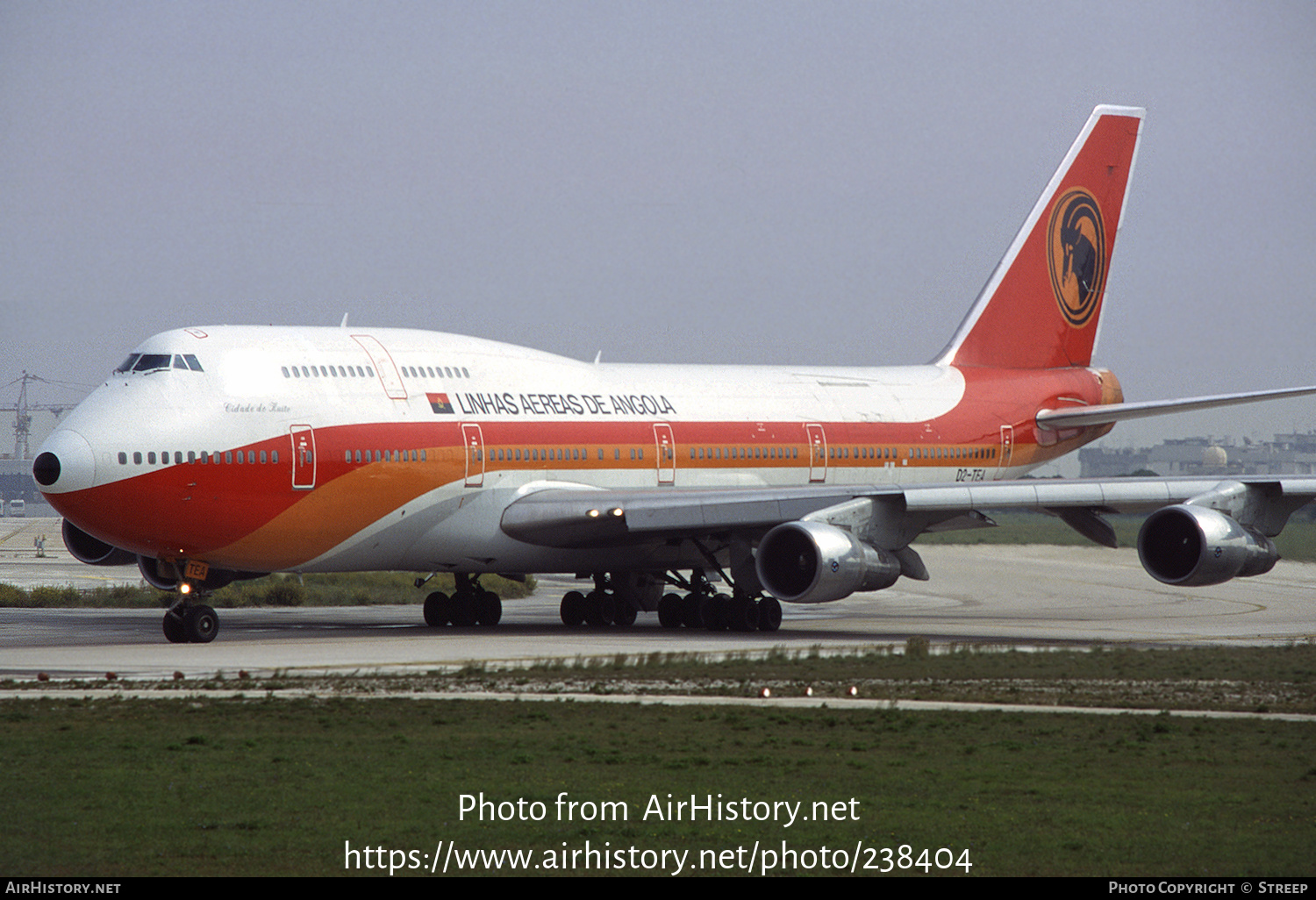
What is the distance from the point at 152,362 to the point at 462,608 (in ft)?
27.8

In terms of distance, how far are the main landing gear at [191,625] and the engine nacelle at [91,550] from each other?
14.8 feet

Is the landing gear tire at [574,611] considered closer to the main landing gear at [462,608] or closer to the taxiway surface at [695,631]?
the taxiway surface at [695,631]

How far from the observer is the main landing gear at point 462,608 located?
32.9 metres

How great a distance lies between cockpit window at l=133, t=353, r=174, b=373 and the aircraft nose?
195 centimetres

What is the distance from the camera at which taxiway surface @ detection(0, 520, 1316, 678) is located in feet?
80.0

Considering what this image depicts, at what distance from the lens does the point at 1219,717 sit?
715 inches

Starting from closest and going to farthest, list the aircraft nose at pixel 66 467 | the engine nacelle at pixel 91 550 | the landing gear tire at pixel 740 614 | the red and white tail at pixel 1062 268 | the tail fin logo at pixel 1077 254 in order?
the aircraft nose at pixel 66 467 → the landing gear tire at pixel 740 614 → the engine nacelle at pixel 91 550 → the red and white tail at pixel 1062 268 → the tail fin logo at pixel 1077 254

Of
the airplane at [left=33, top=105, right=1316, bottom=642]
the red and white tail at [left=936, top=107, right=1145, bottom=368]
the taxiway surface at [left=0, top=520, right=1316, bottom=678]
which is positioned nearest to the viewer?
the taxiway surface at [left=0, top=520, right=1316, bottom=678]

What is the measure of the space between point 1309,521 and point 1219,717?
53.6 m

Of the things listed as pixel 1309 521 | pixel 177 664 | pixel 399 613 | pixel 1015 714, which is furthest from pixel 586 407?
pixel 1309 521

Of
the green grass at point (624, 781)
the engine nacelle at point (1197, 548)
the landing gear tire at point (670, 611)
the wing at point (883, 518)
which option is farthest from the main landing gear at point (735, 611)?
the green grass at point (624, 781)

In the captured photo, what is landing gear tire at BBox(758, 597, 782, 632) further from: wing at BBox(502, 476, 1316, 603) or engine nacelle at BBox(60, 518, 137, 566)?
engine nacelle at BBox(60, 518, 137, 566)

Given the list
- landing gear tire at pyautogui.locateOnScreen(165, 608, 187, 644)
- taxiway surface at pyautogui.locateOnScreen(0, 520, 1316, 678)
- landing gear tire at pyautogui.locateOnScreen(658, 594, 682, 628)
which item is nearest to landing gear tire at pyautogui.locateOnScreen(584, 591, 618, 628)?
taxiway surface at pyautogui.locateOnScreen(0, 520, 1316, 678)
